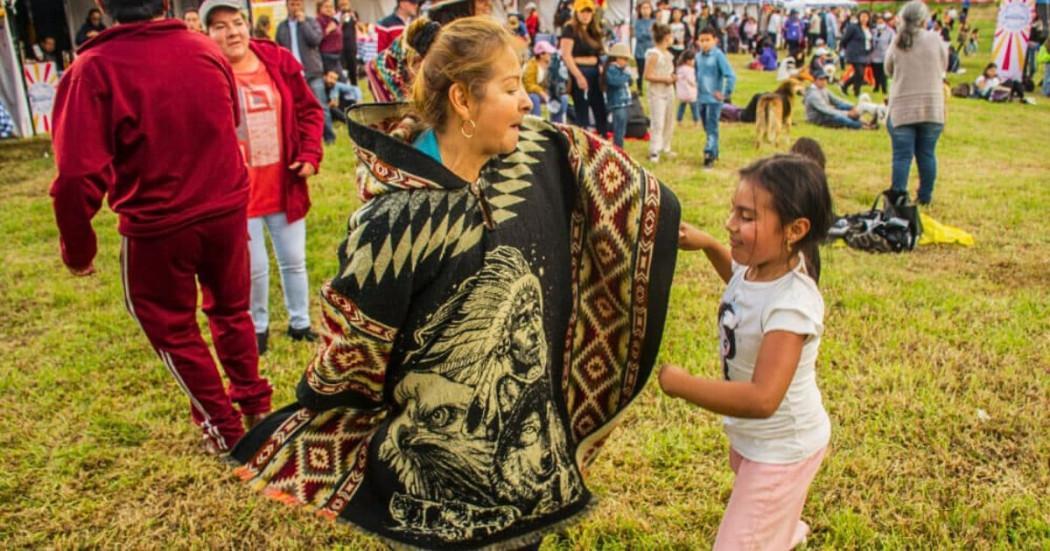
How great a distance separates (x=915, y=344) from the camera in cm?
451

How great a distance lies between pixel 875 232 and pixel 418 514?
546 centimetres

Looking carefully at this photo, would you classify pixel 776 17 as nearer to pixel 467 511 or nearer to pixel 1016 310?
pixel 1016 310

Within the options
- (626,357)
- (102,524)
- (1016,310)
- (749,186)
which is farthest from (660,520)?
(1016,310)

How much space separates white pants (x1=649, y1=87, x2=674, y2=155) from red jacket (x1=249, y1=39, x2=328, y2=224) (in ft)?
21.1

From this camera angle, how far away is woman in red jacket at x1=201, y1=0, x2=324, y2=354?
12.9 ft

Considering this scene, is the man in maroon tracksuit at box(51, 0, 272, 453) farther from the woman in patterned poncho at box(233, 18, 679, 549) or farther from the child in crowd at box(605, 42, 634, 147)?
the child in crowd at box(605, 42, 634, 147)

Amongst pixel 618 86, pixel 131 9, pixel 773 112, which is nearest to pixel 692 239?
pixel 131 9

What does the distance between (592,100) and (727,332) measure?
28.6 ft

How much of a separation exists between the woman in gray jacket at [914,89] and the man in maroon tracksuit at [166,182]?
6.07m

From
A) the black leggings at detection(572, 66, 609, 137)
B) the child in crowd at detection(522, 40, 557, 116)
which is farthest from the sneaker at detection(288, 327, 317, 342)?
the black leggings at detection(572, 66, 609, 137)

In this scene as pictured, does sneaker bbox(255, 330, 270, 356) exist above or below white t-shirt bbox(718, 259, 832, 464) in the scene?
below

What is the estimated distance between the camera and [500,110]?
1937 mm

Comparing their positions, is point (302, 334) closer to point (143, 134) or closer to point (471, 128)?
point (143, 134)

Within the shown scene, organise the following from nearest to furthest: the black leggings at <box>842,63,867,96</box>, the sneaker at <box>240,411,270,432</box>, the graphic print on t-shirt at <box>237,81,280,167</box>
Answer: the sneaker at <box>240,411,270,432</box>, the graphic print on t-shirt at <box>237,81,280,167</box>, the black leggings at <box>842,63,867,96</box>
